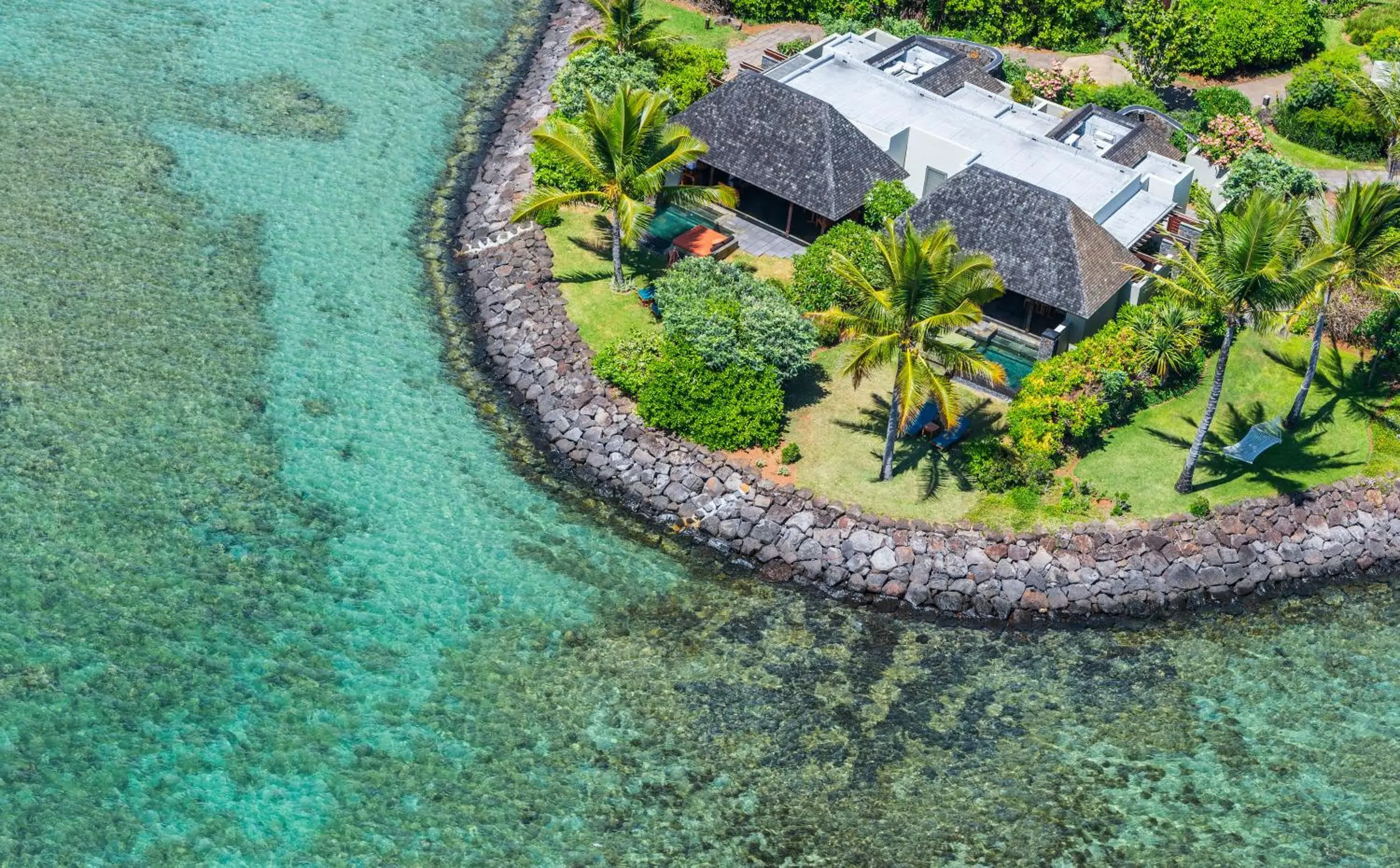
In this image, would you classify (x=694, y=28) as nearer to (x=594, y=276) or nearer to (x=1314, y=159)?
(x=594, y=276)

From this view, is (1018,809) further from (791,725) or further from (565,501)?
(565,501)

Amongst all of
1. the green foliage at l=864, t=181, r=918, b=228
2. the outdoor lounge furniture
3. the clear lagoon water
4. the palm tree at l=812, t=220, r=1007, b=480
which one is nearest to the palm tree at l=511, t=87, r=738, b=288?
the green foliage at l=864, t=181, r=918, b=228

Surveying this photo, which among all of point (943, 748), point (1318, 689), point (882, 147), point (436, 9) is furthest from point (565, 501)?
point (436, 9)

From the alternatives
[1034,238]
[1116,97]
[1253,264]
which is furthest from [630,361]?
[1116,97]

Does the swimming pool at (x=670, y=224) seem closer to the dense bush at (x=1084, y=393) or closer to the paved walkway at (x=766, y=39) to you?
A: the paved walkway at (x=766, y=39)

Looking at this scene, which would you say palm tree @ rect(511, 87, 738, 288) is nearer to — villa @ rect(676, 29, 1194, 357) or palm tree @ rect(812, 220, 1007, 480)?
villa @ rect(676, 29, 1194, 357)
